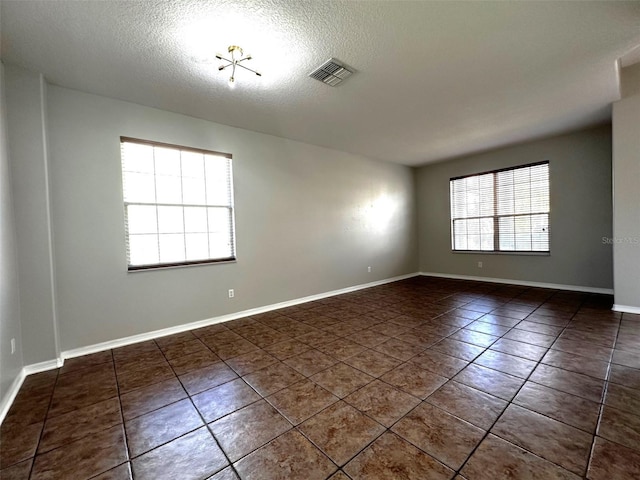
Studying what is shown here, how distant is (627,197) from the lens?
11.4ft

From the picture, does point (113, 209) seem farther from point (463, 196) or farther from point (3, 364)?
point (463, 196)

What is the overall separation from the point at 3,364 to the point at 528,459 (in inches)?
135

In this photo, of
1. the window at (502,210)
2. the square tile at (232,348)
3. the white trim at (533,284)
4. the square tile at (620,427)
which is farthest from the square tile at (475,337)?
the window at (502,210)

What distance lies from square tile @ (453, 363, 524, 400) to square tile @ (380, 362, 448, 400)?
7.1 inches

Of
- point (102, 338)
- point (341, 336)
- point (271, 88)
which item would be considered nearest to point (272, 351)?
point (341, 336)

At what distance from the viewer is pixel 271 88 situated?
2889mm

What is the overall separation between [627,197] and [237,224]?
5.19 meters

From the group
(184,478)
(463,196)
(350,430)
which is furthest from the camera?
(463,196)

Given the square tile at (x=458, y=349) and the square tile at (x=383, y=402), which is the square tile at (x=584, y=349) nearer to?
the square tile at (x=458, y=349)

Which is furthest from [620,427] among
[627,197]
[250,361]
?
[627,197]

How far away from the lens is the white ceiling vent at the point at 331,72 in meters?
2.48

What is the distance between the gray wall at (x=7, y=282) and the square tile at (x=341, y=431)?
7.27ft

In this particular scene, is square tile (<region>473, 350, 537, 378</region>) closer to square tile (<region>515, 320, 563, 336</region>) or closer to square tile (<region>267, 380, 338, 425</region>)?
square tile (<region>515, 320, 563, 336</region>)

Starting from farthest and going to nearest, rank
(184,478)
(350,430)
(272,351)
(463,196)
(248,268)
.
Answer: (463,196)
(248,268)
(272,351)
(350,430)
(184,478)
